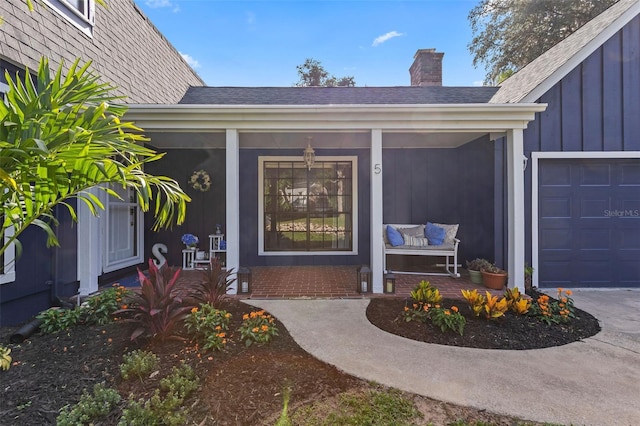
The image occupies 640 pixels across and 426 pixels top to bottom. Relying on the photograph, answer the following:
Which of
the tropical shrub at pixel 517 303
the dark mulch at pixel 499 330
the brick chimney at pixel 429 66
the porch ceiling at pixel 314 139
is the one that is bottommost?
the dark mulch at pixel 499 330

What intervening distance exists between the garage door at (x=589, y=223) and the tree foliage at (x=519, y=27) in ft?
36.4

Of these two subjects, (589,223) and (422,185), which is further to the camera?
(422,185)

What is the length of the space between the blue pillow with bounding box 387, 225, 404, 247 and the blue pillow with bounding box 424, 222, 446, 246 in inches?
20.3

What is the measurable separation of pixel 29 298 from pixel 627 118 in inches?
321

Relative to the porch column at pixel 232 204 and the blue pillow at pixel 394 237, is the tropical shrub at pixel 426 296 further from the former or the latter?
the porch column at pixel 232 204

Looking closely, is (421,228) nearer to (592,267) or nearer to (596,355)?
(592,267)

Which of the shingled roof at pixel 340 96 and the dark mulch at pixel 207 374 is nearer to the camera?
the dark mulch at pixel 207 374

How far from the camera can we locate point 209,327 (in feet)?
9.20

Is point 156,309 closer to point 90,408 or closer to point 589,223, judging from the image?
point 90,408

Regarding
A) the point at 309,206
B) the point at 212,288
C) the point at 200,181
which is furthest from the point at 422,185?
the point at 212,288

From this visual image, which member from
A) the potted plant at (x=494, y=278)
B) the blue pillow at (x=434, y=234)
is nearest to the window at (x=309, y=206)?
the blue pillow at (x=434, y=234)

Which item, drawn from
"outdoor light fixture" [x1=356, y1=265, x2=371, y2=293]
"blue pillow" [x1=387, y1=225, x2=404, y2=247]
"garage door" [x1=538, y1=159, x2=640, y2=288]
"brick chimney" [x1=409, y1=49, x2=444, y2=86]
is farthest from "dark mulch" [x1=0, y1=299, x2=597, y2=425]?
"brick chimney" [x1=409, y1=49, x2=444, y2=86]

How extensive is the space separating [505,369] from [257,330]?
2.02m

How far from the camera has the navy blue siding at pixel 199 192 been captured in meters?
6.20
